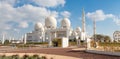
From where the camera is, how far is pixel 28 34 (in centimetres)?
10938

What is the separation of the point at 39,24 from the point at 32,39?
1058 cm

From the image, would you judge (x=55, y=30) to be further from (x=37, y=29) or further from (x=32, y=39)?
(x=32, y=39)

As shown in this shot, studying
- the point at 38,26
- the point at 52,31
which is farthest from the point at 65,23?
the point at 38,26

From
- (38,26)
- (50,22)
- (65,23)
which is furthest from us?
(38,26)

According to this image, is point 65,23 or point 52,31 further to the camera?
point 65,23

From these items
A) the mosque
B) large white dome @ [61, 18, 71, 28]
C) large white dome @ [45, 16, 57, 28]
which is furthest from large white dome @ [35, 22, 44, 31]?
large white dome @ [61, 18, 71, 28]

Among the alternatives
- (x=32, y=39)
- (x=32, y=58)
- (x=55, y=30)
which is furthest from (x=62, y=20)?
(x=32, y=58)

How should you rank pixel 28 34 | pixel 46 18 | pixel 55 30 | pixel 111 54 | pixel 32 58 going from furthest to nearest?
pixel 28 34
pixel 46 18
pixel 55 30
pixel 111 54
pixel 32 58

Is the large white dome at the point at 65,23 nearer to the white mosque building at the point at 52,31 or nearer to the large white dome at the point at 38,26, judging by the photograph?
the white mosque building at the point at 52,31

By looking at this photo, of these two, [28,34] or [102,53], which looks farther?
[28,34]

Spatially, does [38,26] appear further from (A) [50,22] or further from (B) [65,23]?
(B) [65,23]

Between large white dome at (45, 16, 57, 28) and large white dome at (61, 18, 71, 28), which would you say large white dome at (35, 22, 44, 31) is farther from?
large white dome at (61, 18, 71, 28)

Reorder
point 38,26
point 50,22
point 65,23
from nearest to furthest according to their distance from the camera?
point 50,22 < point 65,23 < point 38,26

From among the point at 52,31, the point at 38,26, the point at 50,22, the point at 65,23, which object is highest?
the point at 50,22
